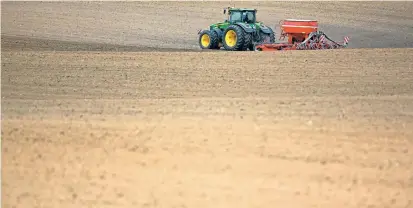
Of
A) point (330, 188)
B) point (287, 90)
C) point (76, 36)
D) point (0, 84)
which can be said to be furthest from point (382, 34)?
point (330, 188)

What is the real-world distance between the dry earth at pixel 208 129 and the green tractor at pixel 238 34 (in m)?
2.28

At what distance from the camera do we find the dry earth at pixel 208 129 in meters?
8.34

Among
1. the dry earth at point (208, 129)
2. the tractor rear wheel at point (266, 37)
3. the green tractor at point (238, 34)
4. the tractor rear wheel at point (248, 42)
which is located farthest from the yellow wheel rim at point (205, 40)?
the dry earth at point (208, 129)

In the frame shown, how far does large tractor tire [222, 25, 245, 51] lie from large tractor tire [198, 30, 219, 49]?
0.37 metres

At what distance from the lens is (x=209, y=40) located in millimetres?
24047

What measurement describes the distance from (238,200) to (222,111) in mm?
4252

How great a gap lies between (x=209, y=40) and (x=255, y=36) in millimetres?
1399

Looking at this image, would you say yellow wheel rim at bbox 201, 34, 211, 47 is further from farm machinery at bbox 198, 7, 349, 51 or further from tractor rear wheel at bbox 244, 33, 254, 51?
tractor rear wheel at bbox 244, 33, 254, 51

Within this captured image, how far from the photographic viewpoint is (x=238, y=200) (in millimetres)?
8047

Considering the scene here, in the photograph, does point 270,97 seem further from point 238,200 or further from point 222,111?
point 238,200

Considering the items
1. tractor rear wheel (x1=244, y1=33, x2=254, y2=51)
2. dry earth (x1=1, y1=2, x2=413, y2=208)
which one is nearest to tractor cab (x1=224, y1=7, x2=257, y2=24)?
tractor rear wheel (x1=244, y1=33, x2=254, y2=51)

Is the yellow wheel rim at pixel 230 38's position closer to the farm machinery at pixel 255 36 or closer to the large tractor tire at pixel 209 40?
the farm machinery at pixel 255 36

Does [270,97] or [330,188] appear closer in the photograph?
[330,188]

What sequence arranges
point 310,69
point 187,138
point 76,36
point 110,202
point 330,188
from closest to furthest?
1. point 110,202
2. point 330,188
3. point 187,138
4. point 310,69
5. point 76,36
